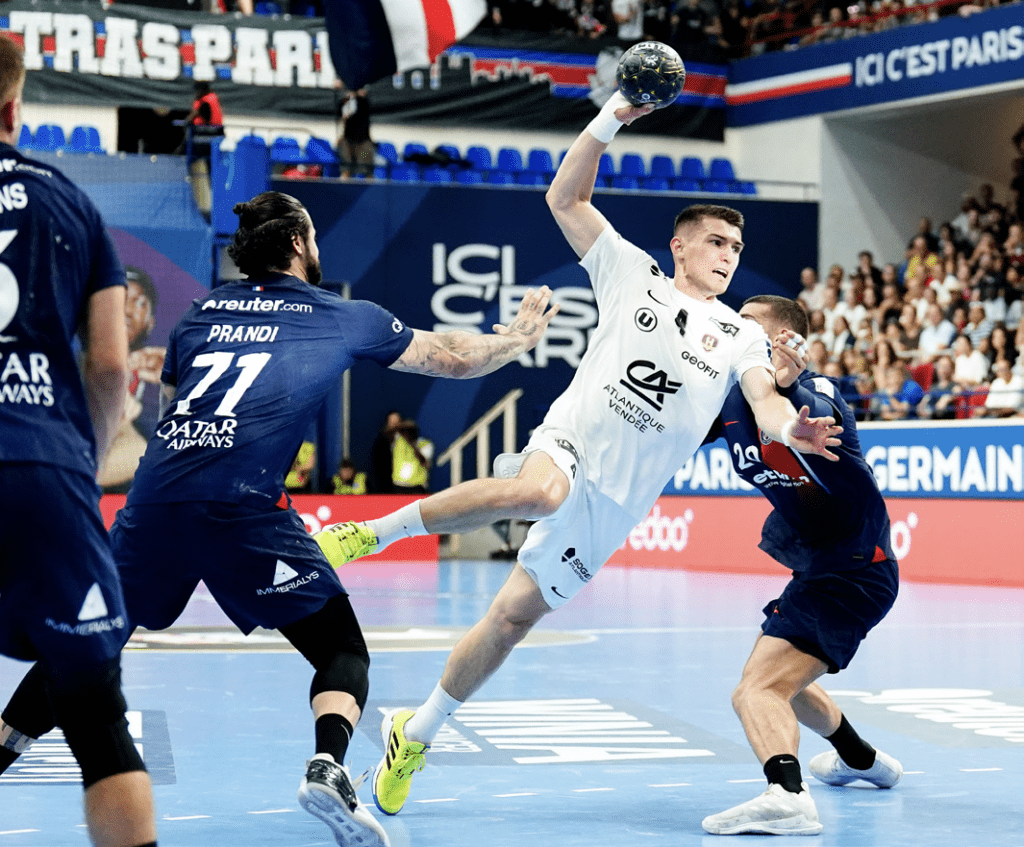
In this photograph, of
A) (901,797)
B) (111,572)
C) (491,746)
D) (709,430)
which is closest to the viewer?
(111,572)

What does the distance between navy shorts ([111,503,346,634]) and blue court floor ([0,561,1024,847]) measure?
837mm

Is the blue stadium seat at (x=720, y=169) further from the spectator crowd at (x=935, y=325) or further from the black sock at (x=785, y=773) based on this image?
the black sock at (x=785, y=773)

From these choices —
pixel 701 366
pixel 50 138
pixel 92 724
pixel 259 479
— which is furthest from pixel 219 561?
pixel 50 138

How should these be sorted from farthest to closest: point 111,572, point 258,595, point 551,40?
point 551,40 < point 258,595 < point 111,572

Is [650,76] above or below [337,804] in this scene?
above

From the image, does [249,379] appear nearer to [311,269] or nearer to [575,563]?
[311,269]

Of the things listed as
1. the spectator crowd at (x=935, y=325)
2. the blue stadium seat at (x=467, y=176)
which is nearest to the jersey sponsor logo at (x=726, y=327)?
the spectator crowd at (x=935, y=325)

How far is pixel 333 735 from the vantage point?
4.92 metres

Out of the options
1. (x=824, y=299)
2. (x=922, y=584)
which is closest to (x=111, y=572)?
(x=922, y=584)

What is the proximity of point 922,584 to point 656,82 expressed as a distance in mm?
11747

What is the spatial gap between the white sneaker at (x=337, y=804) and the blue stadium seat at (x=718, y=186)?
23025mm

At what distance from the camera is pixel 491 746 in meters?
7.07

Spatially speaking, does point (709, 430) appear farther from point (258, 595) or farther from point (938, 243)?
point (938, 243)

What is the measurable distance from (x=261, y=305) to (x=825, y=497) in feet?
7.52
